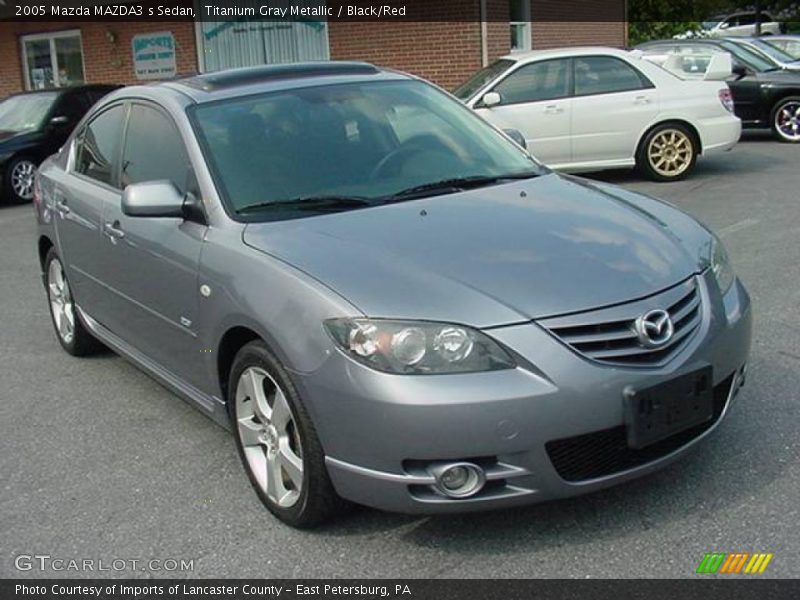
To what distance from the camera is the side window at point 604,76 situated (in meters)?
10.5

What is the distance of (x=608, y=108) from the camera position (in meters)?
10.4

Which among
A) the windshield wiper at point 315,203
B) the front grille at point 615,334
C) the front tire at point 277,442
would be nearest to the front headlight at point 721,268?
the front grille at point 615,334

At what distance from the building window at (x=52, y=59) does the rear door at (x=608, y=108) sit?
1274 centimetres

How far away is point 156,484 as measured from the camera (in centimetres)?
382

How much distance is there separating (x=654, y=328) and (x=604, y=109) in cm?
793

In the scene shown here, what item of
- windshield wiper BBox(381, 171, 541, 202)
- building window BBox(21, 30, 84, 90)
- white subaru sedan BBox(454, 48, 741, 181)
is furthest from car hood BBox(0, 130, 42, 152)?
windshield wiper BBox(381, 171, 541, 202)

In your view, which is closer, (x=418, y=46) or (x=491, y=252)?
(x=491, y=252)

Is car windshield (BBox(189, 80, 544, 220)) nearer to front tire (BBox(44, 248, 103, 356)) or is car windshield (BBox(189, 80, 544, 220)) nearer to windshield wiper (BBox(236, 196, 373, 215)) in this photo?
windshield wiper (BBox(236, 196, 373, 215))

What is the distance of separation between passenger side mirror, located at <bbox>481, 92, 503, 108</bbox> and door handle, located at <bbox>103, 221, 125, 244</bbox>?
651 cm

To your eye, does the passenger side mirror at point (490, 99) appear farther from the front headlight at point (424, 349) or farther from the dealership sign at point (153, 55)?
the dealership sign at point (153, 55)

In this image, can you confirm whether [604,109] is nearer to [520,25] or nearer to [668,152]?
[668,152]

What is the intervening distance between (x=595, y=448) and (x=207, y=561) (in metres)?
1.40

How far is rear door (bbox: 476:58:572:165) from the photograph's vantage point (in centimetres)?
1048
